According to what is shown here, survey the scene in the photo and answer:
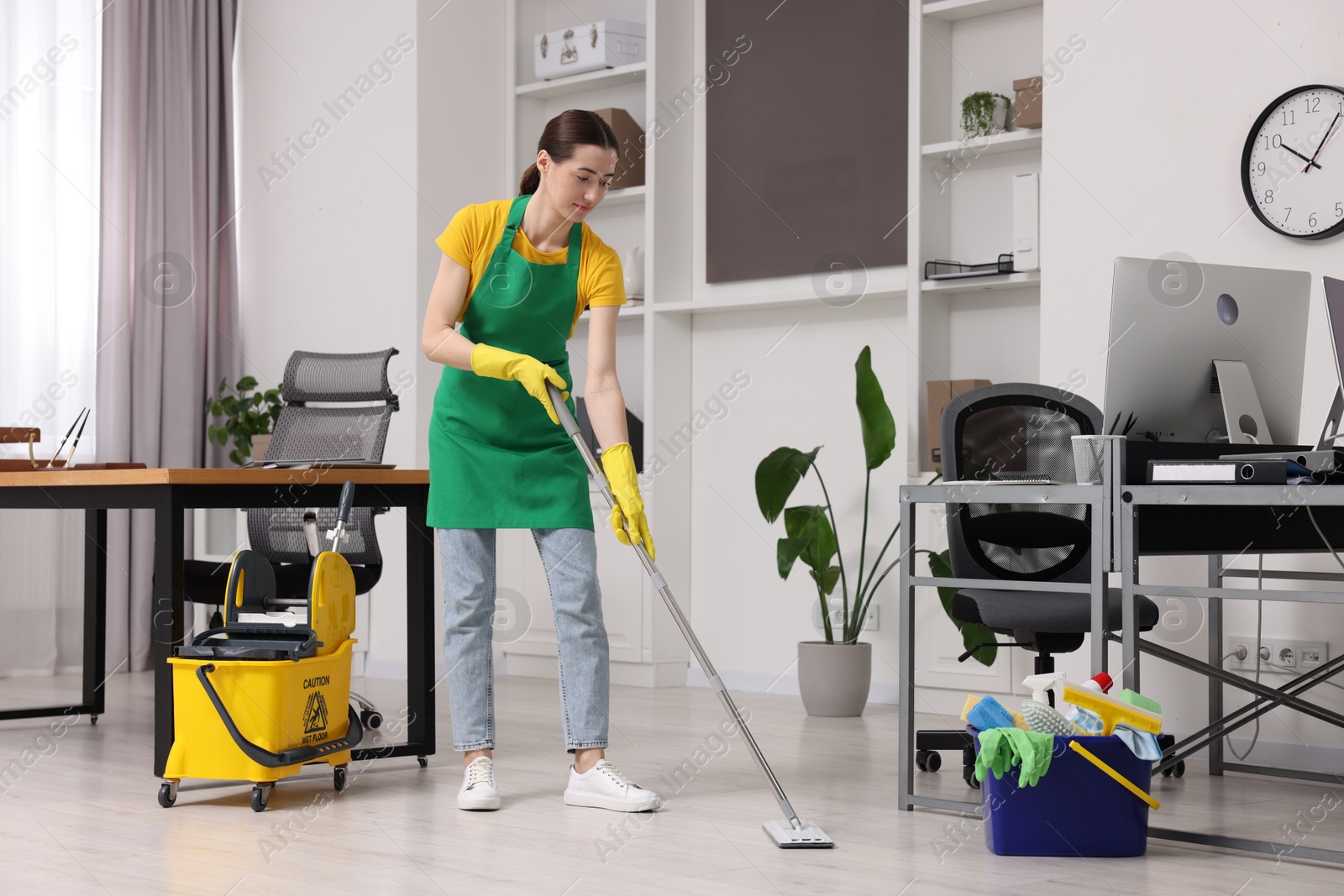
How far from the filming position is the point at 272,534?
3.77 metres

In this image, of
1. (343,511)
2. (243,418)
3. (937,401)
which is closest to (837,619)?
(937,401)

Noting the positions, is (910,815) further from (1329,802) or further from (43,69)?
(43,69)

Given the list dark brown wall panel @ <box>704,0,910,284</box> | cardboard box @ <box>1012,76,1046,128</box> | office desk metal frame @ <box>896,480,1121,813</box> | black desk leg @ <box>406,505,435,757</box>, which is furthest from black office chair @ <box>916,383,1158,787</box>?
dark brown wall panel @ <box>704,0,910,284</box>

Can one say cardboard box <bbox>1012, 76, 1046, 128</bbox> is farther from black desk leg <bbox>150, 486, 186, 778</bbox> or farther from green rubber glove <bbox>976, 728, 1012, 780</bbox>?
black desk leg <bbox>150, 486, 186, 778</bbox>

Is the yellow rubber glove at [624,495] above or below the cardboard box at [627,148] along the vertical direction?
below

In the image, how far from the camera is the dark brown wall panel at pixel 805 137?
4.38 meters

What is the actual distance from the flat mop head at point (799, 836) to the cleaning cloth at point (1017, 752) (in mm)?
282

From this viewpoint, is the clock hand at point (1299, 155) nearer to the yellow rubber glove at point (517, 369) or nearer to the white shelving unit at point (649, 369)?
the yellow rubber glove at point (517, 369)

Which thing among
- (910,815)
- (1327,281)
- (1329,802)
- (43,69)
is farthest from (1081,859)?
(43,69)

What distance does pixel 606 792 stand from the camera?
2.60 m

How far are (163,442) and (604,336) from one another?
3.11m

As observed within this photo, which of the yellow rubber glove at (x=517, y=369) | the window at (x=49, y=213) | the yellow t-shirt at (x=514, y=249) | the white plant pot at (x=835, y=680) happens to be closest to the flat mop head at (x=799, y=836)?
the yellow rubber glove at (x=517, y=369)

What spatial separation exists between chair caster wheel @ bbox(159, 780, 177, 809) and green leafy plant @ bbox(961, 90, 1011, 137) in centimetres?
281

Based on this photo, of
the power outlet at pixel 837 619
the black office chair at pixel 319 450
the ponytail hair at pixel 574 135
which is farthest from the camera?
the power outlet at pixel 837 619
